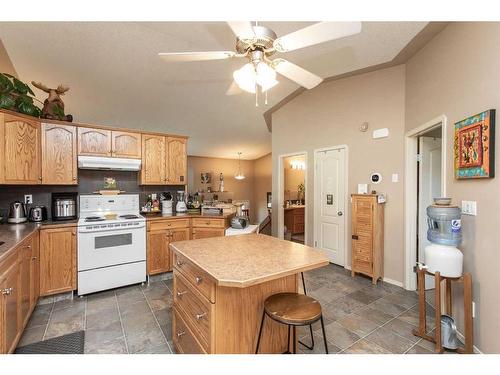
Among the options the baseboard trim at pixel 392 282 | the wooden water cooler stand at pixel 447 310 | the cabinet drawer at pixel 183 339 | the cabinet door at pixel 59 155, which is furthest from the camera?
the baseboard trim at pixel 392 282

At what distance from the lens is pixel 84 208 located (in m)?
3.30

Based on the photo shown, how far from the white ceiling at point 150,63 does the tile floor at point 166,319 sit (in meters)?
2.91

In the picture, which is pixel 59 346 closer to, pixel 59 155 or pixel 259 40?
pixel 59 155

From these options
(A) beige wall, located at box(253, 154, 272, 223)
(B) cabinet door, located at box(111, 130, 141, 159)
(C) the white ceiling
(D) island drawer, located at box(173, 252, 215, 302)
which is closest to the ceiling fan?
(C) the white ceiling

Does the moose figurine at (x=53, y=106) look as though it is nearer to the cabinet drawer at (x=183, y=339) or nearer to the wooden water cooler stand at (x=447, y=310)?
the cabinet drawer at (x=183, y=339)

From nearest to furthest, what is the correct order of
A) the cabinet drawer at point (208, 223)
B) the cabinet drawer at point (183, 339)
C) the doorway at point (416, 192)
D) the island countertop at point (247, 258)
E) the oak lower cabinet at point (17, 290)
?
the island countertop at point (247, 258) → the cabinet drawer at point (183, 339) → the oak lower cabinet at point (17, 290) → the doorway at point (416, 192) → the cabinet drawer at point (208, 223)

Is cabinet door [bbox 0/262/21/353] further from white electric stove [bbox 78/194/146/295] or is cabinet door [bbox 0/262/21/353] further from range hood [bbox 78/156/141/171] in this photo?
range hood [bbox 78/156/141/171]

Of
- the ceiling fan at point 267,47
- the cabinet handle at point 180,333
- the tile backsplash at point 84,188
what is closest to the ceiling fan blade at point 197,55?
the ceiling fan at point 267,47

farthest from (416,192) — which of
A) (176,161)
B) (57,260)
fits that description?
(57,260)

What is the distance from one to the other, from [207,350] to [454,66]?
3020 millimetres

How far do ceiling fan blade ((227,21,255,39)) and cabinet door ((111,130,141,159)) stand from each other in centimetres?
252

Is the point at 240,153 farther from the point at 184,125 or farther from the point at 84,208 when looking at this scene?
the point at 84,208

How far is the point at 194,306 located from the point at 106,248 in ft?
6.56

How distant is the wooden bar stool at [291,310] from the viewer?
1290 mm
